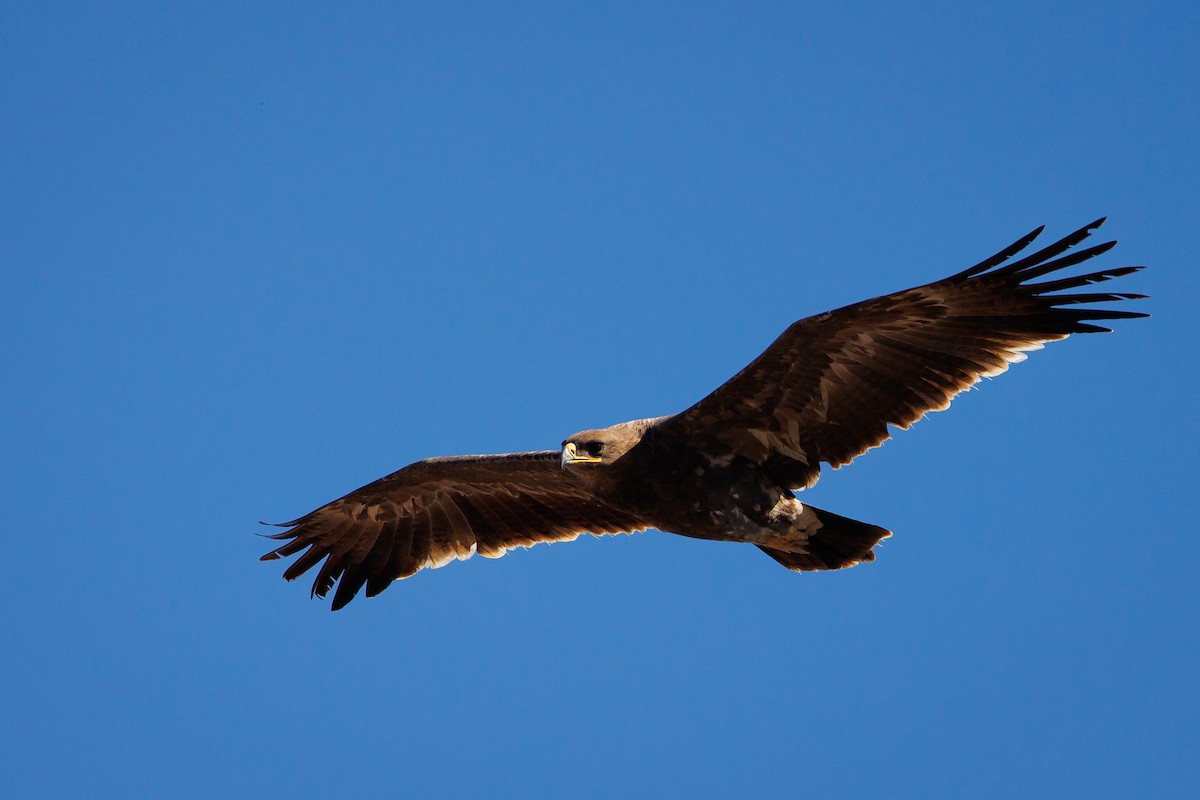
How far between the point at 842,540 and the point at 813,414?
102cm

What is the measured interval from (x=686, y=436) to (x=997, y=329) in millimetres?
2273

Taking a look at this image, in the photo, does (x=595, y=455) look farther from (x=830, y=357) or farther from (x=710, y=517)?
(x=830, y=357)

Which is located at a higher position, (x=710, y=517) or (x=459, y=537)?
(x=459, y=537)

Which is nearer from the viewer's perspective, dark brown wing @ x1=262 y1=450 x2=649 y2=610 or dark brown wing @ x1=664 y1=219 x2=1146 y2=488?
dark brown wing @ x1=664 y1=219 x2=1146 y2=488

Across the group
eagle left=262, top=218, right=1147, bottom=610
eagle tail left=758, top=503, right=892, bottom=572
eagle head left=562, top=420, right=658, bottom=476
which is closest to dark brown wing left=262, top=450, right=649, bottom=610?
eagle left=262, top=218, right=1147, bottom=610

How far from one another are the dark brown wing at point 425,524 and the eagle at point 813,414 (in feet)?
0.64

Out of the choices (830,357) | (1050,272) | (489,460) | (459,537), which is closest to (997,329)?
(1050,272)

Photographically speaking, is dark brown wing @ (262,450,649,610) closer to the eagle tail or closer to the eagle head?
the eagle head

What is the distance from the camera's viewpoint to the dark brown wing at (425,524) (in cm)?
1116

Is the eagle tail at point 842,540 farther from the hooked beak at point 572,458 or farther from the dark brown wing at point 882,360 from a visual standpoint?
the hooked beak at point 572,458

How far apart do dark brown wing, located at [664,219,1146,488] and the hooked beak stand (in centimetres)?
64

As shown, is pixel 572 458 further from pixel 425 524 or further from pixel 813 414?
pixel 425 524

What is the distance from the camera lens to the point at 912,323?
8.98 metres

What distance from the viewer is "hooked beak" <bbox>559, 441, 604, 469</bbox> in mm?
9477
